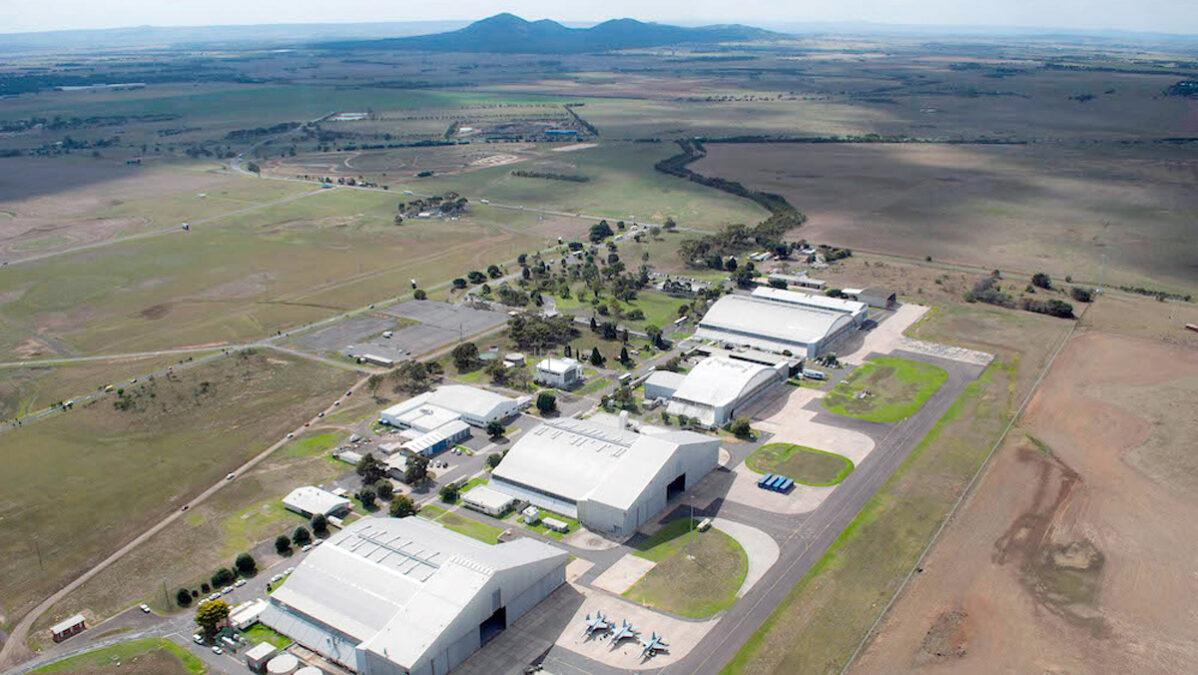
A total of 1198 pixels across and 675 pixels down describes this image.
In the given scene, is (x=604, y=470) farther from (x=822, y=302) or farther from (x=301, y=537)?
(x=822, y=302)

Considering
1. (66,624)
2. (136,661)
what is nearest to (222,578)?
(136,661)

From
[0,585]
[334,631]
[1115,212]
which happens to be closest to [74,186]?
[0,585]

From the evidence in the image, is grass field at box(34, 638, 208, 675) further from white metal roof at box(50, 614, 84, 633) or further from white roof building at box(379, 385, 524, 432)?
white roof building at box(379, 385, 524, 432)

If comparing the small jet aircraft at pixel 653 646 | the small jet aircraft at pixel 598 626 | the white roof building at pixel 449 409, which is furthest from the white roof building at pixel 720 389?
the small jet aircraft at pixel 653 646

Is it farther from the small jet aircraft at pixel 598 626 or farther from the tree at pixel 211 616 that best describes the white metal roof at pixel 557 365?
the tree at pixel 211 616

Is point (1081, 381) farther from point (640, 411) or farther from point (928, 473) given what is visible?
point (640, 411)

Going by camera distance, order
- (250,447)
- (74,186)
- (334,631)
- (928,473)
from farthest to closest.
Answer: (74,186), (250,447), (928,473), (334,631)
